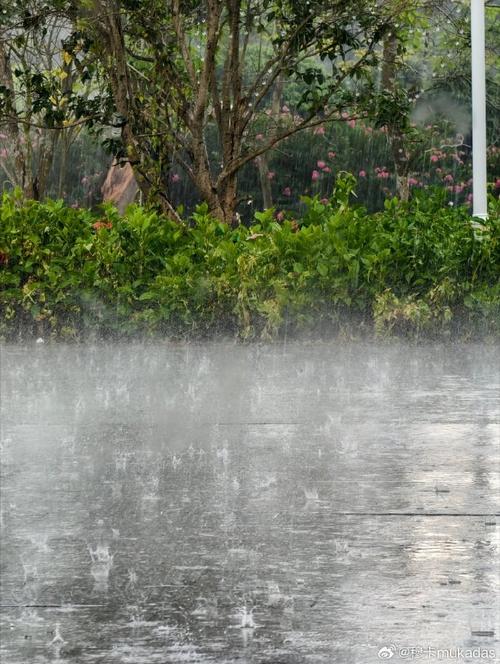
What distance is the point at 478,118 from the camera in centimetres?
1298

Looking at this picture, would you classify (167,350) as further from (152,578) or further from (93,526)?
(152,578)

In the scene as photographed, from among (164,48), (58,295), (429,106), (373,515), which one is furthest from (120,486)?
(429,106)

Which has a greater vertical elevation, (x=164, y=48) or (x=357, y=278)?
(x=164, y=48)

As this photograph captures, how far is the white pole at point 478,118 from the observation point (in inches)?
505

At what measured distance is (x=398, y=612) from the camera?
15.8 feet

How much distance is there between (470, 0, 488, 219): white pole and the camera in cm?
1284

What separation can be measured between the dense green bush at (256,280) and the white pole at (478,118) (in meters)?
0.44

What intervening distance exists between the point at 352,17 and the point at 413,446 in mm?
7619

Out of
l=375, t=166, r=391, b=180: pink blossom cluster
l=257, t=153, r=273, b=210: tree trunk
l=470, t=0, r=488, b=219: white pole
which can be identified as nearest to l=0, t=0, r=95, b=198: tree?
l=257, t=153, r=273, b=210: tree trunk

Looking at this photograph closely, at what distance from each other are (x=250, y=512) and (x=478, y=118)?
298 inches

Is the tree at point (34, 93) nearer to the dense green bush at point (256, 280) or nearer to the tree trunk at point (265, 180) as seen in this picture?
the dense green bush at point (256, 280)

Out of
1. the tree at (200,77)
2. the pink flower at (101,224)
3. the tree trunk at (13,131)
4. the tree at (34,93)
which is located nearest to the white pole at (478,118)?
the tree at (200,77)

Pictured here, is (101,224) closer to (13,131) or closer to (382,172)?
(13,131)

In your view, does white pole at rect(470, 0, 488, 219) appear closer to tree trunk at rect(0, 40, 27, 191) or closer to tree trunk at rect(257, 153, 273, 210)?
tree trunk at rect(0, 40, 27, 191)
